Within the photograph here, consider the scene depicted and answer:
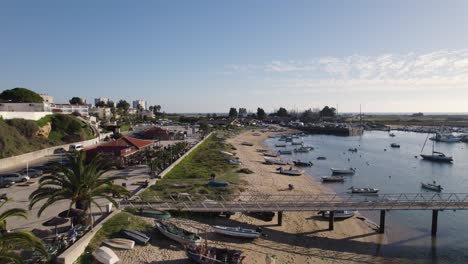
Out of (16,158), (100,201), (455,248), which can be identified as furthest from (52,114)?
(455,248)

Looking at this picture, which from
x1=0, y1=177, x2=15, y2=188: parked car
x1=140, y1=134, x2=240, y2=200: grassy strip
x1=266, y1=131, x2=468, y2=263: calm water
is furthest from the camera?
x1=140, y1=134, x2=240, y2=200: grassy strip

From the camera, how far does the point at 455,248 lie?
30297mm

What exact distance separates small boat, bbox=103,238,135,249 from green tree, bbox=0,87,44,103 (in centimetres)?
8456

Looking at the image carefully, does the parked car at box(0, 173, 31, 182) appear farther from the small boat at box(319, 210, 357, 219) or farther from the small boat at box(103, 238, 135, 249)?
the small boat at box(319, 210, 357, 219)

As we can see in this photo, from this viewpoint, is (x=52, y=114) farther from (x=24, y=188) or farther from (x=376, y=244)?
(x=376, y=244)

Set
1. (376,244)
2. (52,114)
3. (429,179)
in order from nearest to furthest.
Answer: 1. (376,244)
2. (429,179)
3. (52,114)

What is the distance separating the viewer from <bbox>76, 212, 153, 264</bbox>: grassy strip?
66.5 ft

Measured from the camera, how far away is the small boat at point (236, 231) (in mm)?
27516

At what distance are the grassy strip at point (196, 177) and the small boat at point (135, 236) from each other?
27.8ft

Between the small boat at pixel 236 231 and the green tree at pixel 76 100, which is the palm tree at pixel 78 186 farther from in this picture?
the green tree at pixel 76 100

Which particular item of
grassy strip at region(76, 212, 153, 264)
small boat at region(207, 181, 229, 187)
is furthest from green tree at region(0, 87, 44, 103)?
grassy strip at region(76, 212, 153, 264)

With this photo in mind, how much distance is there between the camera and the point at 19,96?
93.6 meters

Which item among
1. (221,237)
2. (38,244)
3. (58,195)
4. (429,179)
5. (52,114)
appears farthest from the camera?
(52,114)

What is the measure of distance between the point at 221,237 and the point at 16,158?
122ft
